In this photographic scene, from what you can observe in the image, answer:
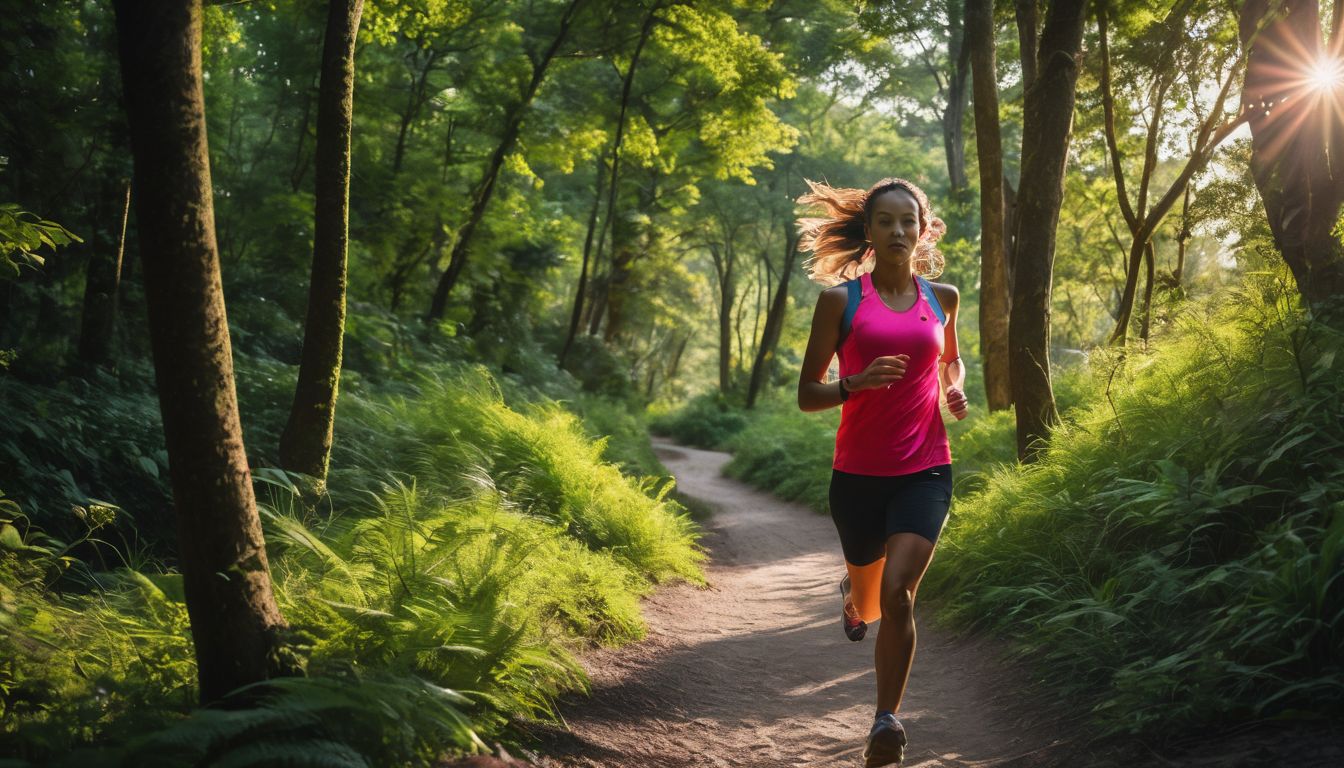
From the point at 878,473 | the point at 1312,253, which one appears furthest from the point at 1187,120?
the point at 878,473

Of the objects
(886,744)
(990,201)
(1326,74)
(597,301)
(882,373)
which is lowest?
(886,744)

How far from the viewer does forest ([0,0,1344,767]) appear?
309 cm

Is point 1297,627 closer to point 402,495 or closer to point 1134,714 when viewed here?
point 1134,714

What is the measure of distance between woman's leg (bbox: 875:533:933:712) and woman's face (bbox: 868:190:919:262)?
4.63ft

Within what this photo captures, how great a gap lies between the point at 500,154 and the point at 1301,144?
13.5 metres

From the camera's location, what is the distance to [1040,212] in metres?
8.23

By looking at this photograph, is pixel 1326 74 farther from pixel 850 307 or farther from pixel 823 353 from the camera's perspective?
pixel 823 353

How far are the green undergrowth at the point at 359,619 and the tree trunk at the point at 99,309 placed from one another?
1405mm

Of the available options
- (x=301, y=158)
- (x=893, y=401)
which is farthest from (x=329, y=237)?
(x=301, y=158)

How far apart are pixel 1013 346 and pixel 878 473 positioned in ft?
15.4

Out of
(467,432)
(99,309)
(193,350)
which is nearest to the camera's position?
(193,350)

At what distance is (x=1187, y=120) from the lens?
1518 cm

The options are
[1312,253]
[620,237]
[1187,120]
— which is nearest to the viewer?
[1312,253]

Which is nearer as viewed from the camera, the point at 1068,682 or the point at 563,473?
the point at 1068,682
